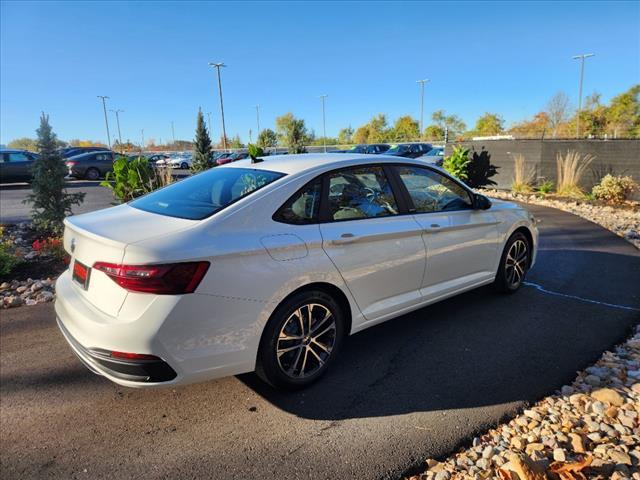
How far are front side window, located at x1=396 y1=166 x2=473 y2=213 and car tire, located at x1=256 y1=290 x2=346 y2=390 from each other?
1.30 meters

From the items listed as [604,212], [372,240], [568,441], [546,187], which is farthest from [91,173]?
[568,441]

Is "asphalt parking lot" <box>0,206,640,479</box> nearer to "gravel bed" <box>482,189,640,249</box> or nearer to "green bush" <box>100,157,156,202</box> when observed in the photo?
"gravel bed" <box>482,189,640,249</box>

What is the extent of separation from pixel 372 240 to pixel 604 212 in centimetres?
955

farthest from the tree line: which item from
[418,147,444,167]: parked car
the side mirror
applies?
the side mirror

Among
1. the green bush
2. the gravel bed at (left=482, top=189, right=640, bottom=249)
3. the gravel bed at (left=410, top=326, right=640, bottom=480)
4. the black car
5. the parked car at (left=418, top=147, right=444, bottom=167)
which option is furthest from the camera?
the black car

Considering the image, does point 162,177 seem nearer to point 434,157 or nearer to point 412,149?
point 434,157

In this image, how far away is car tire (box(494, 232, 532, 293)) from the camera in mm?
4707

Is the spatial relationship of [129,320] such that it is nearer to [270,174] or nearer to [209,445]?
[209,445]

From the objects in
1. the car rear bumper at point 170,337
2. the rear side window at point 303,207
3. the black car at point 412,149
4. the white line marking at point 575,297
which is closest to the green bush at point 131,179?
the rear side window at point 303,207

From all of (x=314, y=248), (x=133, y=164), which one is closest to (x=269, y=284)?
(x=314, y=248)

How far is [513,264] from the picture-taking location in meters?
4.84

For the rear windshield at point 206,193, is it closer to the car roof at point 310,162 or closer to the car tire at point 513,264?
the car roof at point 310,162

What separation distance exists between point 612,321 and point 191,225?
157 inches

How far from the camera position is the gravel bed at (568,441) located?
222 cm
